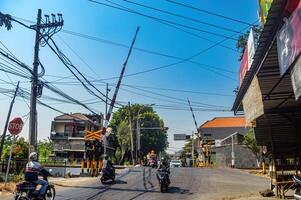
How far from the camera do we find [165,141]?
81.8 meters

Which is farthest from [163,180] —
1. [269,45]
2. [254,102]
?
[269,45]

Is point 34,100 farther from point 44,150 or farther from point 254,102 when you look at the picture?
point 44,150

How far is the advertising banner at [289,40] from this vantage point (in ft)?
25.2


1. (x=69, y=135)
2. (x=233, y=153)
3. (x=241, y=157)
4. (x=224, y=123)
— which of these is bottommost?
(x=241, y=157)

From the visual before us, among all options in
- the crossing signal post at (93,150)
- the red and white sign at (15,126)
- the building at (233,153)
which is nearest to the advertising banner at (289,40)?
the red and white sign at (15,126)

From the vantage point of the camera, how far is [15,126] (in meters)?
16.5

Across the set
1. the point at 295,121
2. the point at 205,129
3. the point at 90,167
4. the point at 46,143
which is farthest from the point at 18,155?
the point at 205,129

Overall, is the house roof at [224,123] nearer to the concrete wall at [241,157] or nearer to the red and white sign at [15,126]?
the concrete wall at [241,157]

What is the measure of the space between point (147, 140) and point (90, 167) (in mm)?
49458

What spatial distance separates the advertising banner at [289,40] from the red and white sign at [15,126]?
11.7 meters

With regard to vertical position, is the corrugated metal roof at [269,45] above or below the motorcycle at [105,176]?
above

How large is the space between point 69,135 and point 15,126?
4851 centimetres

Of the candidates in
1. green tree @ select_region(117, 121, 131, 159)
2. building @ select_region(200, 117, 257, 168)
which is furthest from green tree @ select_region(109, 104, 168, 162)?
building @ select_region(200, 117, 257, 168)

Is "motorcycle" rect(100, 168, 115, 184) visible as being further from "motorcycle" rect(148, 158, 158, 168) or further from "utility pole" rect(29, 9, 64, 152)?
"motorcycle" rect(148, 158, 158, 168)
